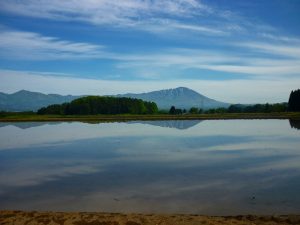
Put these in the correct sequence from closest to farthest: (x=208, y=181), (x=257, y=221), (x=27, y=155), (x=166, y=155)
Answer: (x=257, y=221) → (x=208, y=181) → (x=166, y=155) → (x=27, y=155)

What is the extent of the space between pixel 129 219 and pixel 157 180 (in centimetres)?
711

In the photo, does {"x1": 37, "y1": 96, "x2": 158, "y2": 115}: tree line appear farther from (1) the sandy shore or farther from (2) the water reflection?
(1) the sandy shore

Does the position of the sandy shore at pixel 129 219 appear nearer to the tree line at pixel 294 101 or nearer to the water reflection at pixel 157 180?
the water reflection at pixel 157 180

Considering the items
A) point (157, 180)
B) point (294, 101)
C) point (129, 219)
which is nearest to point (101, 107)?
point (294, 101)

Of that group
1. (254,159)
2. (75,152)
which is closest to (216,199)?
(254,159)

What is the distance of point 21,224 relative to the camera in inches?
519

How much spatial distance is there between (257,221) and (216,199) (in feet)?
11.5

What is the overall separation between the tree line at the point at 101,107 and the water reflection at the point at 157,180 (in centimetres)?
11126

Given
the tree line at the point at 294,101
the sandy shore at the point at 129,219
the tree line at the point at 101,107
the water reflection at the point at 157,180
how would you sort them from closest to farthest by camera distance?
1. the sandy shore at the point at 129,219
2. the water reflection at the point at 157,180
3. the tree line at the point at 294,101
4. the tree line at the point at 101,107

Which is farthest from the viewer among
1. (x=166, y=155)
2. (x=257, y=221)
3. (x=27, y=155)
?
(x=27, y=155)

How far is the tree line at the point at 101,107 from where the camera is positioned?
144250 mm

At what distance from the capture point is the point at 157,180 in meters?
20.4

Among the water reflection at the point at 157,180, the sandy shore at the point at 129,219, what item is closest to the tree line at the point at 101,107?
the water reflection at the point at 157,180

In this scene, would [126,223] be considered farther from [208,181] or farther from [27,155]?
[27,155]
